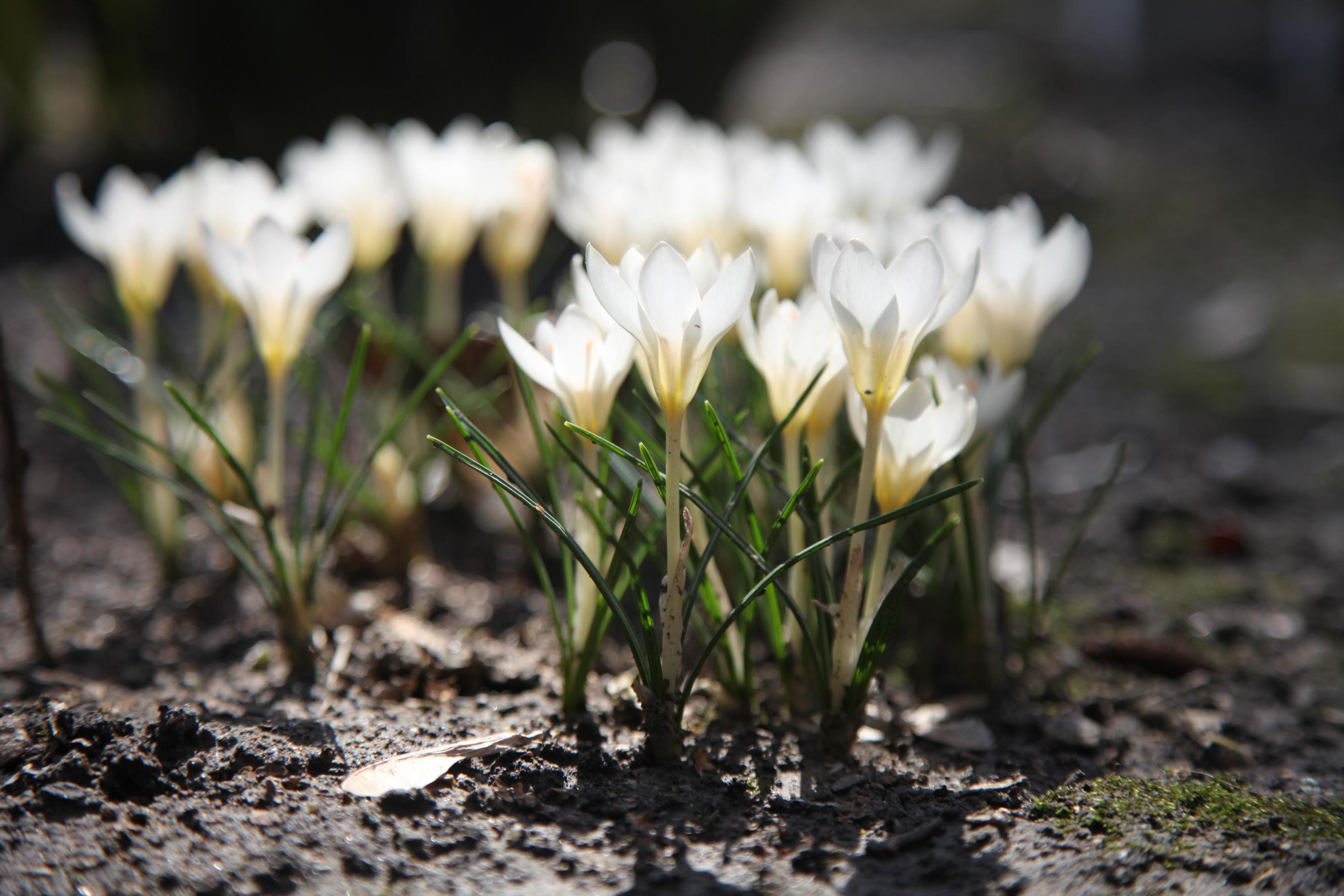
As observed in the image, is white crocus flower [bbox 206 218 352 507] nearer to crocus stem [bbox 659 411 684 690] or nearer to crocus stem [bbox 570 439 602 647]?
crocus stem [bbox 570 439 602 647]

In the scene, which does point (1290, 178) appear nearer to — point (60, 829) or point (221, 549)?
point (221, 549)

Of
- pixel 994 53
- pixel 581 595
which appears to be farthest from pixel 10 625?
pixel 994 53

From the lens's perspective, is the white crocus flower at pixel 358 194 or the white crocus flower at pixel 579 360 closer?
the white crocus flower at pixel 579 360

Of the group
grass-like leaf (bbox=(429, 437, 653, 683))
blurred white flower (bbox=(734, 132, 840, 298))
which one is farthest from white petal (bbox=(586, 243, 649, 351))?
blurred white flower (bbox=(734, 132, 840, 298))

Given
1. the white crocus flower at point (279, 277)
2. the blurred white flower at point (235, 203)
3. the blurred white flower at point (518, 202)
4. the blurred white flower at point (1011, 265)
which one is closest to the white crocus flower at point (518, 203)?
the blurred white flower at point (518, 202)

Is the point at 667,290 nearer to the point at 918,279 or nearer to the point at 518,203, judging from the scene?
the point at 918,279

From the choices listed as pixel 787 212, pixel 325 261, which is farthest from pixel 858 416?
pixel 325 261

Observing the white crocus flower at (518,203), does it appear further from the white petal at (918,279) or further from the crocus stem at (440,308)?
the white petal at (918,279)
